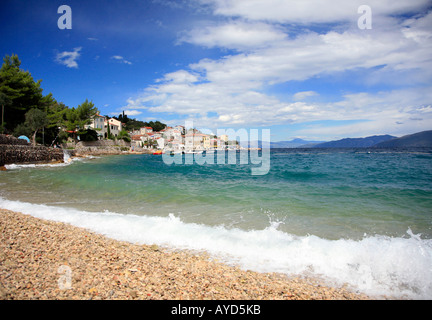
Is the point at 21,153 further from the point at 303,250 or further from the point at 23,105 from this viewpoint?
the point at 303,250

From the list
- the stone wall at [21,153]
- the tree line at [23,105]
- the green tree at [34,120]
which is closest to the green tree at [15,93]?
the tree line at [23,105]

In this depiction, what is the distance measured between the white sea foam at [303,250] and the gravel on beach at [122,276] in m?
0.58

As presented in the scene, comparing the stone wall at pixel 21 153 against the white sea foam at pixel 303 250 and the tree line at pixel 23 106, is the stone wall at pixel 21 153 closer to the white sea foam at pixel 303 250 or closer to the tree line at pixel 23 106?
the tree line at pixel 23 106

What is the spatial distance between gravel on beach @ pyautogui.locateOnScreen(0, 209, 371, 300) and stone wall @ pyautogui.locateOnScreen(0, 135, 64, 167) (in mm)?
31242

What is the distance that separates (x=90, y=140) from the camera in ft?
220

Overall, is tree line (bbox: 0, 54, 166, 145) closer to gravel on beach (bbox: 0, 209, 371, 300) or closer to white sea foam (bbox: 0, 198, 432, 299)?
white sea foam (bbox: 0, 198, 432, 299)

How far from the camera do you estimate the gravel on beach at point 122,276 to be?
3648mm

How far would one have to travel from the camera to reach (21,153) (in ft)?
101

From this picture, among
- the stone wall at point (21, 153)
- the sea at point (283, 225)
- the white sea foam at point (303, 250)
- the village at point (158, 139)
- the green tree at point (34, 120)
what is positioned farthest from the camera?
the village at point (158, 139)

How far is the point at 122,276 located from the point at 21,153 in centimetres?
3677

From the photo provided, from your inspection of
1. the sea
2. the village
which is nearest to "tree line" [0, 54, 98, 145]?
the village

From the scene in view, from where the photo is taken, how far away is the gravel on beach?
3.65 m
